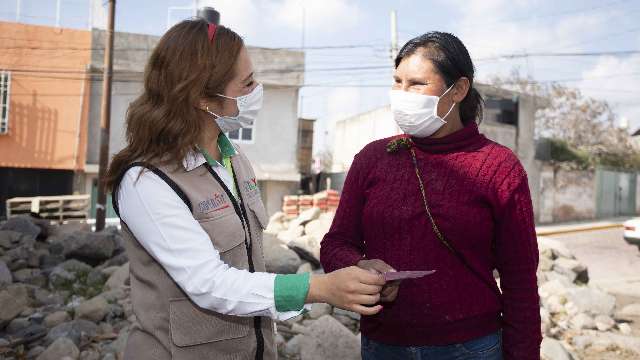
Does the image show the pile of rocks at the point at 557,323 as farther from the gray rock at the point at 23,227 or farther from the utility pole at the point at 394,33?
the utility pole at the point at 394,33

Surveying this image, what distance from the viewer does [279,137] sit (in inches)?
763

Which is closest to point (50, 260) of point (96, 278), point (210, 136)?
point (96, 278)

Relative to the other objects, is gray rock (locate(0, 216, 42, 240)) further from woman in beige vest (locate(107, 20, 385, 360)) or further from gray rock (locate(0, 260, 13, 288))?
woman in beige vest (locate(107, 20, 385, 360))

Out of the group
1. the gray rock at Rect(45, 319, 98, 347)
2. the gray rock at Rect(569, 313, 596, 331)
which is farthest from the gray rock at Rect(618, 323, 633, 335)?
the gray rock at Rect(45, 319, 98, 347)

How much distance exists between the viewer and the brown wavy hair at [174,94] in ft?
5.43

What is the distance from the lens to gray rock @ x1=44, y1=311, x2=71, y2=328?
200 inches

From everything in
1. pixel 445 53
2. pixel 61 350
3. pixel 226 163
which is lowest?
pixel 61 350

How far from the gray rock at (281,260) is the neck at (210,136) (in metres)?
4.63

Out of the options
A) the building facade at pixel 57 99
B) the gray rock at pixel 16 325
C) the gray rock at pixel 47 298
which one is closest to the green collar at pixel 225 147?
the gray rock at pixel 16 325

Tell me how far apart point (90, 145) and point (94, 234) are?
436 inches

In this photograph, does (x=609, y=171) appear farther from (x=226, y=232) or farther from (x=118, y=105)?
(x=226, y=232)

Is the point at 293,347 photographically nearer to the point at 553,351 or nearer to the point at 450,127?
the point at 553,351

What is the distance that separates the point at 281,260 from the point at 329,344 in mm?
2624

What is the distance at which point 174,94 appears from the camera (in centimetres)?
169
